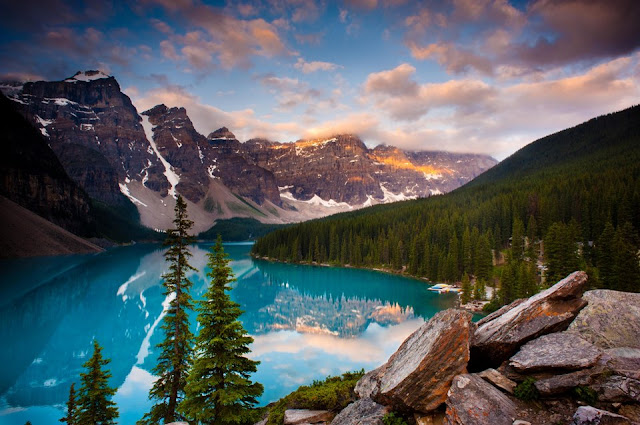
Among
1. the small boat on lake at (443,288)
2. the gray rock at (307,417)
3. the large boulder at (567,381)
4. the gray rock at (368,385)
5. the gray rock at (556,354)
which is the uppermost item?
the gray rock at (556,354)

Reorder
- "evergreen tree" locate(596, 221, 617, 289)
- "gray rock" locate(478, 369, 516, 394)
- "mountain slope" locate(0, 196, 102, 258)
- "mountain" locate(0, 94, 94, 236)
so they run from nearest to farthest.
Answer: "gray rock" locate(478, 369, 516, 394)
"evergreen tree" locate(596, 221, 617, 289)
"mountain slope" locate(0, 196, 102, 258)
"mountain" locate(0, 94, 94, 236)

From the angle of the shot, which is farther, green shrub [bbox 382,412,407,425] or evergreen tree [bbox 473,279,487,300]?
evergreen tree [bbox 473,279,487,300]

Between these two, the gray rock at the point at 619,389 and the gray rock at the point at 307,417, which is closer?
the gray rock at the point at 619,389

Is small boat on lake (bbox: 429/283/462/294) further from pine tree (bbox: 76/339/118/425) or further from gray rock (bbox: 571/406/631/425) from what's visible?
gray rock (bbox: 571/406/631/425)

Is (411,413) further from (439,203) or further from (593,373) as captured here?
(439,203)

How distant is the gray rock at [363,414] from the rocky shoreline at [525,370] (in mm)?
32

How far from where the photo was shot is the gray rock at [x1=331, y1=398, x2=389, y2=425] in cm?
943

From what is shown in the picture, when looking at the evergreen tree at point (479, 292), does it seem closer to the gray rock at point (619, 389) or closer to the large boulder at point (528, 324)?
the large boulder at point (528, 324)

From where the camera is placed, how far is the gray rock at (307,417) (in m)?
11.4

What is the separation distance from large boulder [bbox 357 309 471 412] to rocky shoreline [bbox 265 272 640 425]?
0.02 m

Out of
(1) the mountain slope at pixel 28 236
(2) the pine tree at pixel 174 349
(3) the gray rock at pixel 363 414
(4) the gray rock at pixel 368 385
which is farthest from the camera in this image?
(1) the mountain slope at pixel 28 236

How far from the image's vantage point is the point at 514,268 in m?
50.7

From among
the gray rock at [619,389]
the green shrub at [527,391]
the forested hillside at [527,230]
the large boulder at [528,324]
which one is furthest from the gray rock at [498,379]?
the forested hillside at [527,230]

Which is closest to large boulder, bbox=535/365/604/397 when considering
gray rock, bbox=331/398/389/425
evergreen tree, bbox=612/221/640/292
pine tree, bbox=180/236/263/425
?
gray rock, bbox=331/398/389/425
